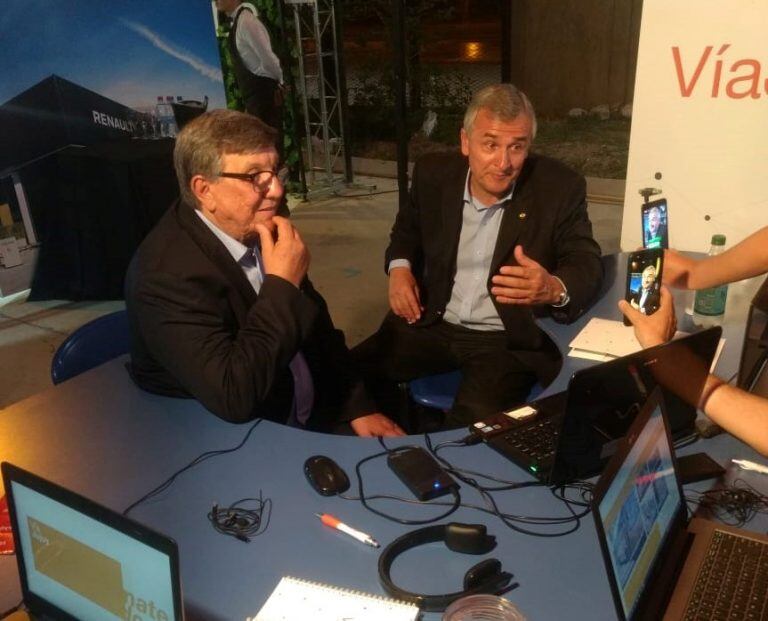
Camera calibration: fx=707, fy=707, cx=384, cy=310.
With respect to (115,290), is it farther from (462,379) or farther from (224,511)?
(224,511)

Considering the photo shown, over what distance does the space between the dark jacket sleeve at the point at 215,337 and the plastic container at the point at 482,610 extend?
0.71 metres

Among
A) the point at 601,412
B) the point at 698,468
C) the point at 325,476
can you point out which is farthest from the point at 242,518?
the point at 698,468

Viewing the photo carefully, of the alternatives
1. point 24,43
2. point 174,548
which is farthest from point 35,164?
point 174,548

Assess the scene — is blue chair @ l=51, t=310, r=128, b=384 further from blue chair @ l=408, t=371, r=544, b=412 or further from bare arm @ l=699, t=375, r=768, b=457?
bare arm @ l=699, t=375, r=768, b=457

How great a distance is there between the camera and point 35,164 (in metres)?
Result: 4.29

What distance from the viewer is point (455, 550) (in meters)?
1.29

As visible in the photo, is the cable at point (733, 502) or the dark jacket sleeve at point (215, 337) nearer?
the cable at point (733, 502)

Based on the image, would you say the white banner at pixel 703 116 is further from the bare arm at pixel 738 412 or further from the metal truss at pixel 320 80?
the metal truss at pixel 320 80

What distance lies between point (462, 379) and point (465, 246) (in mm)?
497

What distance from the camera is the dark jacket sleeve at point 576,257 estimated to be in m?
2.22

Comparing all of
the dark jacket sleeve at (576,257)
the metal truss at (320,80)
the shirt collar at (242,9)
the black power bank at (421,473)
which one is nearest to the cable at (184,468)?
the black power bank at (421,473)

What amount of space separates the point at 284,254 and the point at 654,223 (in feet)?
3.88

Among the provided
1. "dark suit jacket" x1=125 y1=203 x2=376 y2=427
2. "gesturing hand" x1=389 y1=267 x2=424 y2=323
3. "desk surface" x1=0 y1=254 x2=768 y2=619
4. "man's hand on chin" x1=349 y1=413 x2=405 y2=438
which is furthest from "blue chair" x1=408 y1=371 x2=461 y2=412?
"dark suit jacket" x1=125 y1=203 x2=376 y2=427

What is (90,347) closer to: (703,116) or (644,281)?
(644,281)
